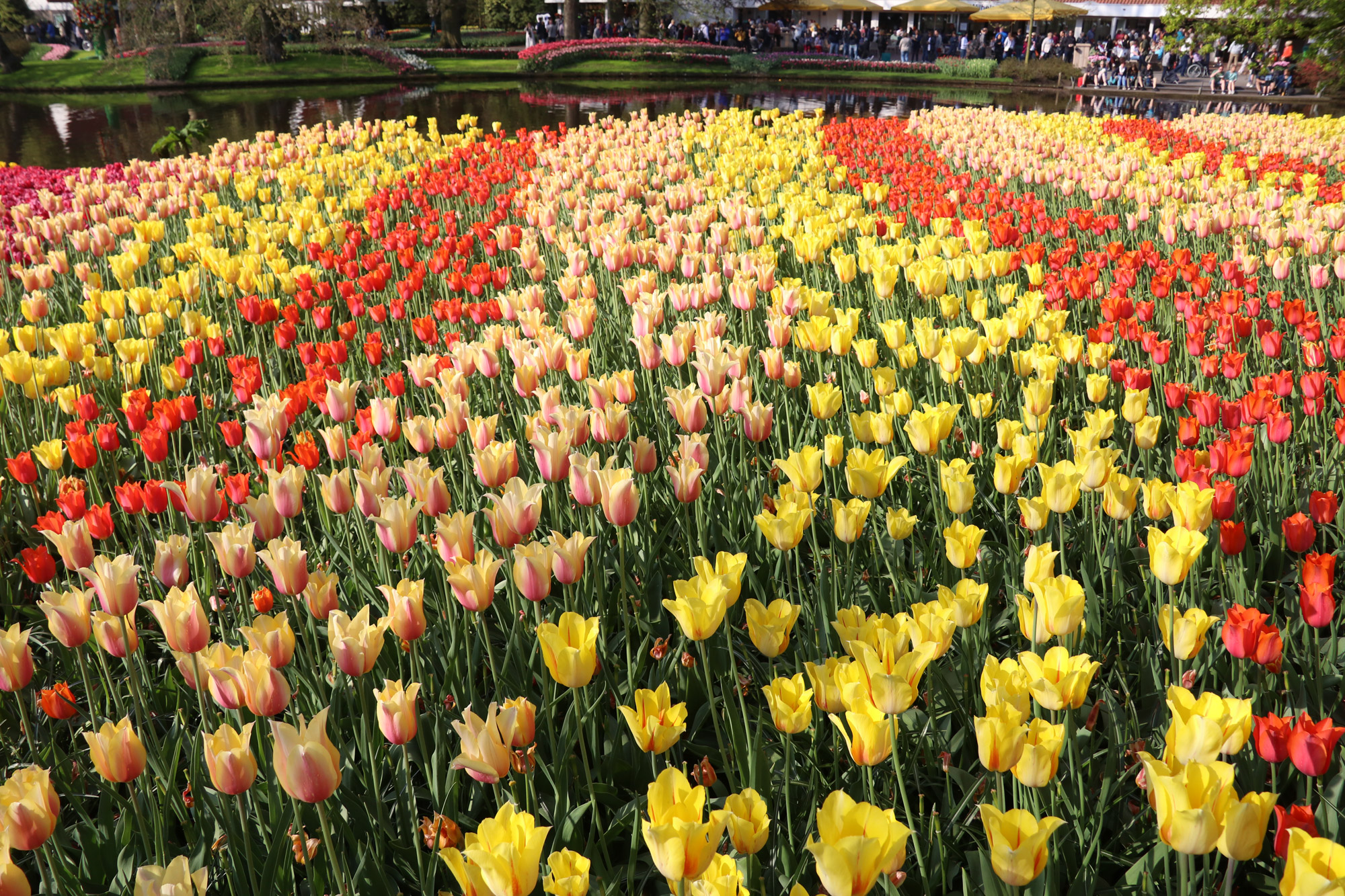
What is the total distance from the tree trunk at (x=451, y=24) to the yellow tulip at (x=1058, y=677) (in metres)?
43.6

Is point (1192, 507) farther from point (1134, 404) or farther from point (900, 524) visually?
point (1134, 404)

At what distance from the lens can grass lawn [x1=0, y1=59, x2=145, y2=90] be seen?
99.0ft

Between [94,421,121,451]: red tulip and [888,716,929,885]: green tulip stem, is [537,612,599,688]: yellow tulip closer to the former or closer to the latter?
[888,716,929,885]: green tulip stem

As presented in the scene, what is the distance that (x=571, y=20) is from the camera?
124 feet

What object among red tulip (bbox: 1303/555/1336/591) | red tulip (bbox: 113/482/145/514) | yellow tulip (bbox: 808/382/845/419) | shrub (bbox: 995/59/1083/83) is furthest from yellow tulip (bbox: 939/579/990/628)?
shrub (bbox: 995/59/1083/83)

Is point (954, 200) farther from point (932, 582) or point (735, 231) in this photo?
point (932, 582)

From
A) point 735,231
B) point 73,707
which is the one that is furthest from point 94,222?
point 73,707

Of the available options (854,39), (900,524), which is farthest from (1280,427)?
(854,39)

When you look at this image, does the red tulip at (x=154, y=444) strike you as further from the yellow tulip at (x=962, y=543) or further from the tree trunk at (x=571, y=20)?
the tree trunk at (x=571, y=20)

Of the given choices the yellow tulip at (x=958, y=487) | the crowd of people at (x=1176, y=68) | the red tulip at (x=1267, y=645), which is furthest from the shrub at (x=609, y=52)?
the red tulip at (x=1267, y=645)

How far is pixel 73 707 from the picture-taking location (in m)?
2.14

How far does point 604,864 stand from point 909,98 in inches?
1124

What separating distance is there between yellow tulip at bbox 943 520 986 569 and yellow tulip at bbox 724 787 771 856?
0.87 metres

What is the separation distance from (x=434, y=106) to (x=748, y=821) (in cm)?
→ 2552
